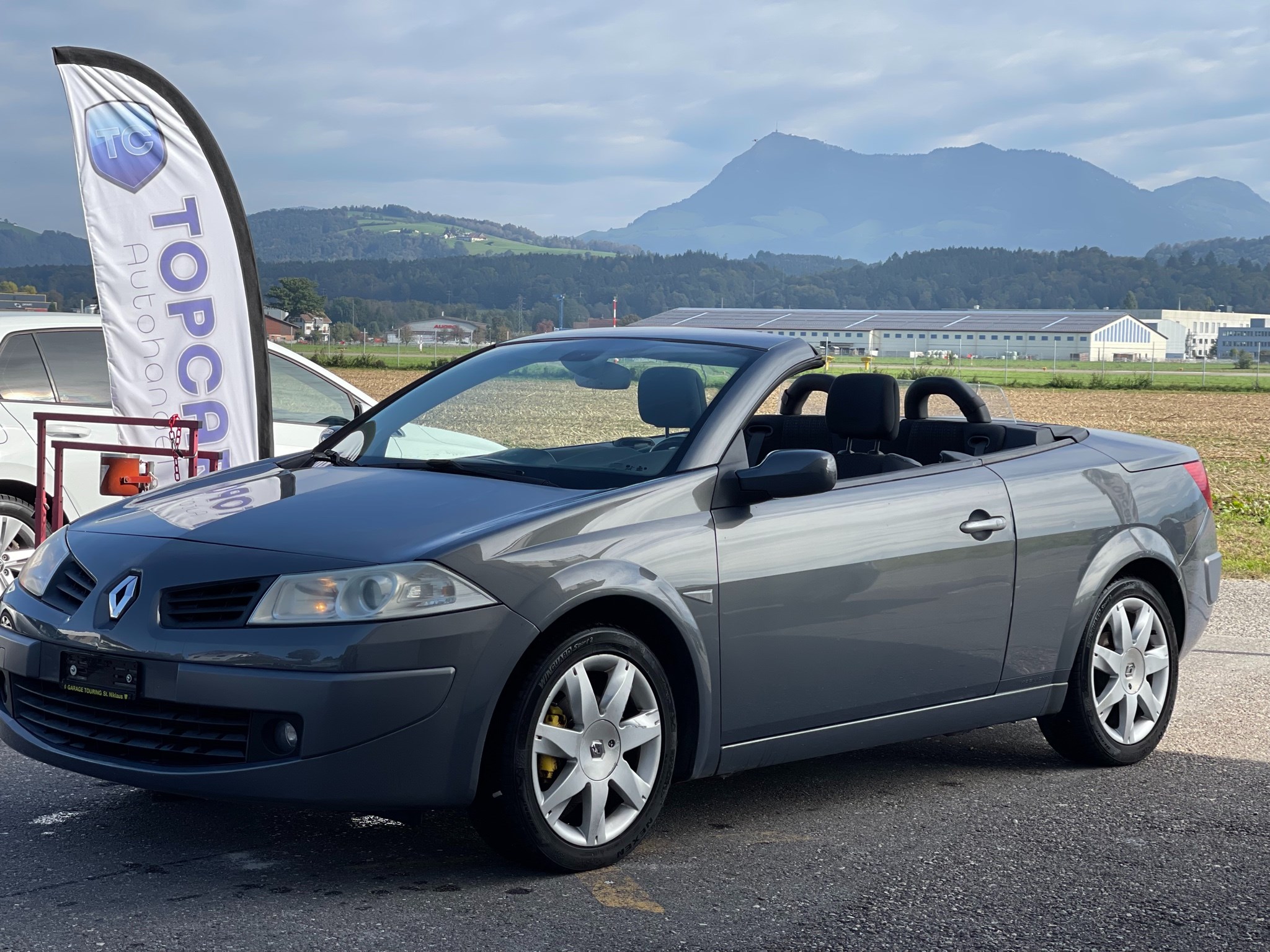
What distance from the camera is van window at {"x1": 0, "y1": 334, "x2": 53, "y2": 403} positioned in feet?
27.1

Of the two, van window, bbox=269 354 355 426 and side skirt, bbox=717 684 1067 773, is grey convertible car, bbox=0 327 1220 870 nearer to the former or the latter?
side skirt, bbox=717 684 1067 773

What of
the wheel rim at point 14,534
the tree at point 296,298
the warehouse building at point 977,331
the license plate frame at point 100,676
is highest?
the tree at point 296,298

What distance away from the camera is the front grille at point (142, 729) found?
3.65 m

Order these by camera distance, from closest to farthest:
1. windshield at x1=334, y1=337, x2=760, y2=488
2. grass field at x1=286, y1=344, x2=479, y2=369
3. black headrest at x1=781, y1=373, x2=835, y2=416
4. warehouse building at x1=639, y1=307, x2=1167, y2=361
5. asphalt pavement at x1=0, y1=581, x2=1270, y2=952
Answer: asphalt pavement at x1=0, y1=581, x2=1270, y2=952, windshield at x1=334, y1=337, x2=760, y2=488, black headrest at x1=781, y1=373, x2=835, y2=416, grass field at x1=286, y1=344, x2=479, y2=369, warehouse building at x1=639, y1=307, x2=1167, y2=361

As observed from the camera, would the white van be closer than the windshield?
No

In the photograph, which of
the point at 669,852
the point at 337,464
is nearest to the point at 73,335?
the point at 337,464

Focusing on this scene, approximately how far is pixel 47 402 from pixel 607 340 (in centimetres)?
453

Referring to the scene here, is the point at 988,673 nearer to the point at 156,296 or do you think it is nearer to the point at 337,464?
the point at 337,464

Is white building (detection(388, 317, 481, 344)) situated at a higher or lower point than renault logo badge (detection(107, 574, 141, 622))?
lower

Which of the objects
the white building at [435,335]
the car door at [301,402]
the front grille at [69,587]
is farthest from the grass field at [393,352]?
the front grille at [69,587]

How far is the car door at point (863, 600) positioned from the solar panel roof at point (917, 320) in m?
137

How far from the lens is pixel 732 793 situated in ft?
16.2

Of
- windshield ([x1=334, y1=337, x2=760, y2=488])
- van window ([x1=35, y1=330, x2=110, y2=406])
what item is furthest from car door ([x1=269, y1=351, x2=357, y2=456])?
windshield ([x1=334, y1=337, x2=760, y2=488])

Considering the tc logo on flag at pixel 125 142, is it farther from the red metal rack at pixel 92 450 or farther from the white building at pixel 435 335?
the white building at pixel 435 335
